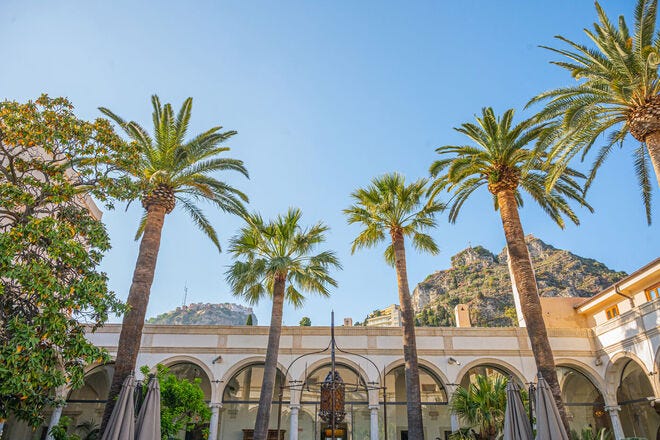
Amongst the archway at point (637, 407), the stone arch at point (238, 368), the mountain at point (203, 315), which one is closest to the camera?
the stone arch at point (238, 368)

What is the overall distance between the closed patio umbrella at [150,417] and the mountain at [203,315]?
115m

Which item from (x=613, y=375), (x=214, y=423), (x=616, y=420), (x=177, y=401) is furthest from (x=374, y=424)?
(x=613, y=375)

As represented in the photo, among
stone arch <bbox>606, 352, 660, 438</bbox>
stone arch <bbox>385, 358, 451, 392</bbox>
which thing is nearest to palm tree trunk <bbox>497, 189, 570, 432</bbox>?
stone arch <bbox>385, 358, 451, 392</bbox>

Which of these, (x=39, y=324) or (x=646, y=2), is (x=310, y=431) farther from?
(x=646, y=2)

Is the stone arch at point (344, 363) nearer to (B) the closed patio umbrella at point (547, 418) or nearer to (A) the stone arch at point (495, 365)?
(A) the stone arch at point (495, 365)

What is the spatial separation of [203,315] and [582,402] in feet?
383

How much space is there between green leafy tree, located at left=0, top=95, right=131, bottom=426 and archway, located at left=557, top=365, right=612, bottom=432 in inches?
869

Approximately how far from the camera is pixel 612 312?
72.4 ft

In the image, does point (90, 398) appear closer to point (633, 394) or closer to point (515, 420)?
point (515, 420)

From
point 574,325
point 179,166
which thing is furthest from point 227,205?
point 574,325

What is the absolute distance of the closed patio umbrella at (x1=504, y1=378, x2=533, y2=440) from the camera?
32.3ft

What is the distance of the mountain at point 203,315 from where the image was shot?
125 meters

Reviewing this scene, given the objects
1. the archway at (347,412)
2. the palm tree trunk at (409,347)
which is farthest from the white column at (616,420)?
the archway at (347,412)

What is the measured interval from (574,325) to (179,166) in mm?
21913
